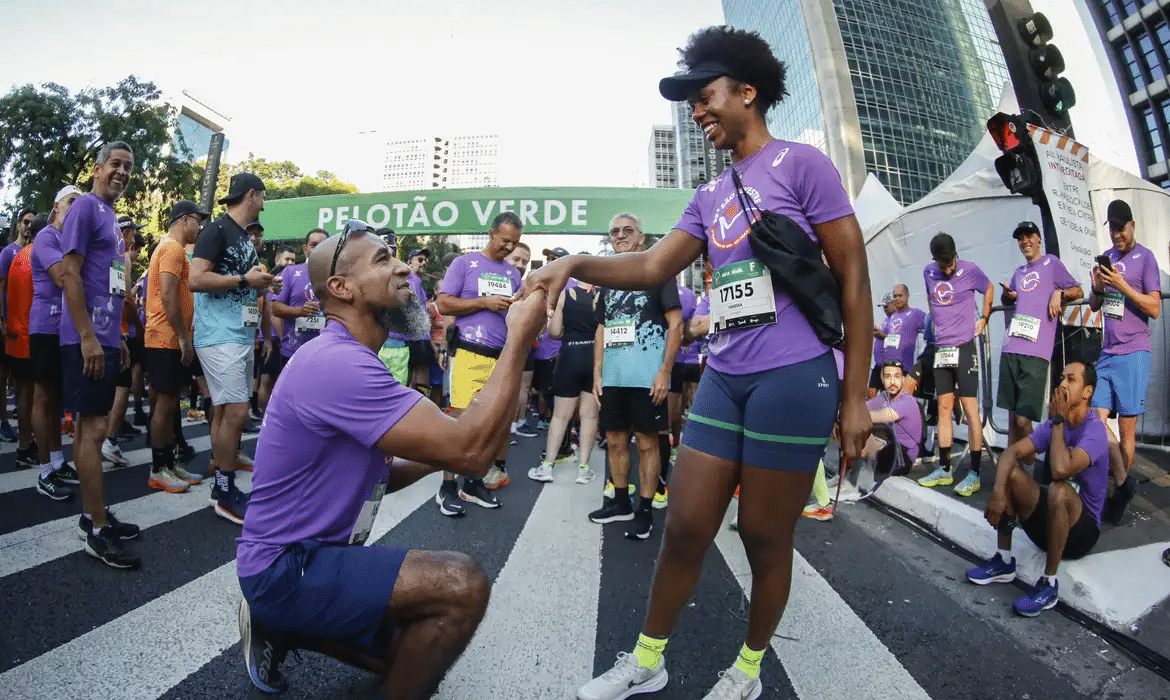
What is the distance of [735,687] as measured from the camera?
71.0 inches

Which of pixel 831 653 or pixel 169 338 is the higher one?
pixel 169 338

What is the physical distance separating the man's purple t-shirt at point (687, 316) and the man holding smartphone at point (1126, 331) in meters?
2.99

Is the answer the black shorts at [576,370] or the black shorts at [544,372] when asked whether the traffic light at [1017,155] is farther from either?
the black shorts at [544,372]

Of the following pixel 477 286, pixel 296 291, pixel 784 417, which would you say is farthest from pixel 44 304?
pixel 784 417

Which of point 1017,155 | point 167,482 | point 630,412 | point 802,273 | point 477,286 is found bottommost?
point 167,482

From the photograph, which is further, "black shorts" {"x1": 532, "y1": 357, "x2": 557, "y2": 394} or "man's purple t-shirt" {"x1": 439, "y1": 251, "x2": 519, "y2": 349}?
"black shorts" {"x1": 532, "y1": 357, "x2": 557, "y2": 394}

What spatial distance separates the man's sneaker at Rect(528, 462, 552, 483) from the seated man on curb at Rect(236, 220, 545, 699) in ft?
12.0

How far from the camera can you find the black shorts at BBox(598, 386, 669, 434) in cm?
388

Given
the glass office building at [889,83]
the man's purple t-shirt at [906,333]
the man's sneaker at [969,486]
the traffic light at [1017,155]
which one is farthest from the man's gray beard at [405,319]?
the glass office building at [889,83]

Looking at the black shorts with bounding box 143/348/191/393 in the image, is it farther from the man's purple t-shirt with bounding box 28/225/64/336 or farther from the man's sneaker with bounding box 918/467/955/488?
the man's sneaker with bounding box 918/467/955/488

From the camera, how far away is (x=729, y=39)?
1.95 m

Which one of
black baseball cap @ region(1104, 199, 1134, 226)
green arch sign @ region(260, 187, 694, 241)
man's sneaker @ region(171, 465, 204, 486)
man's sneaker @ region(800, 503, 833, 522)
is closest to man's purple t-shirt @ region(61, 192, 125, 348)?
man's sneaker @ region(171, 465, 204, 486)

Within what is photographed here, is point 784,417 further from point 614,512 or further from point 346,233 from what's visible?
point 614,512

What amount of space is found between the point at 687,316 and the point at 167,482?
4236mm
